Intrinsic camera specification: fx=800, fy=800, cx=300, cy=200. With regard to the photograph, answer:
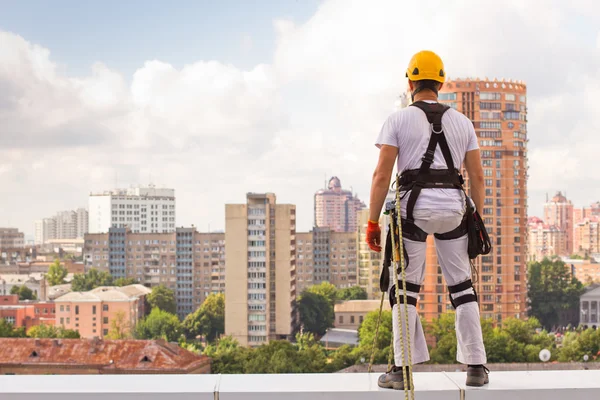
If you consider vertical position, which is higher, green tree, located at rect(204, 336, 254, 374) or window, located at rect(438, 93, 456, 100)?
window, located at rect(438, 93, 456, 100)

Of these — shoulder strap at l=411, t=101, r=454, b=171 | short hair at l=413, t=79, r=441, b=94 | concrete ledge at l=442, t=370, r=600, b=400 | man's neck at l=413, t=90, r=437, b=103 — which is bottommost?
concrete ledge at l=442, t=370, r=600, b=400

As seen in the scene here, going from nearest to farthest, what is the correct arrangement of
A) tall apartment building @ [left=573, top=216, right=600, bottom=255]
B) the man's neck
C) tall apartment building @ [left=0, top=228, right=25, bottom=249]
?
the man's neck, tall apartment building @ [left=573, top=216, right=600, bottom=255], tall apartment building @ [left=0, top=228, right=25, bottom=249]

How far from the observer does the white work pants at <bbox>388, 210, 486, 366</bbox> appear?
193 centimetres

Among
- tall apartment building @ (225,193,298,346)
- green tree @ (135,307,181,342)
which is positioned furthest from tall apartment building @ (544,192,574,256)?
green tree @ (135,307,181,342)

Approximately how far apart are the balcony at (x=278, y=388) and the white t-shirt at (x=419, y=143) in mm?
427

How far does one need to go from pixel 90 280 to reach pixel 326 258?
495 inches

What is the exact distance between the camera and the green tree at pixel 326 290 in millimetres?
37656

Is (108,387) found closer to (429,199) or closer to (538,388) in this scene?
(429,199)

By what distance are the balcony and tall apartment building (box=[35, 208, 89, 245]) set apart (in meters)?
87.1

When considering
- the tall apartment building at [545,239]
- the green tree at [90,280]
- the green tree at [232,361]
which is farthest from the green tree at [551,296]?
the tall apartment building at [545,239]

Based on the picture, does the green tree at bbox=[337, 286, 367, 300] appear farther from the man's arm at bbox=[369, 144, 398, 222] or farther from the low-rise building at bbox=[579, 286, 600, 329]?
the man's arm at bbox=[369, 144, 398, 222]

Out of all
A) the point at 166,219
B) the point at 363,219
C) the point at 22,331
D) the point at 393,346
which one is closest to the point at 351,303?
the point at 363,219

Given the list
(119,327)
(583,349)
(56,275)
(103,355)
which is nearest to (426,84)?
(103,355)

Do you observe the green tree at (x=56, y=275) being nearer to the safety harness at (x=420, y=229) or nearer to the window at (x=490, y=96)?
the window at (x=490, y=96)
